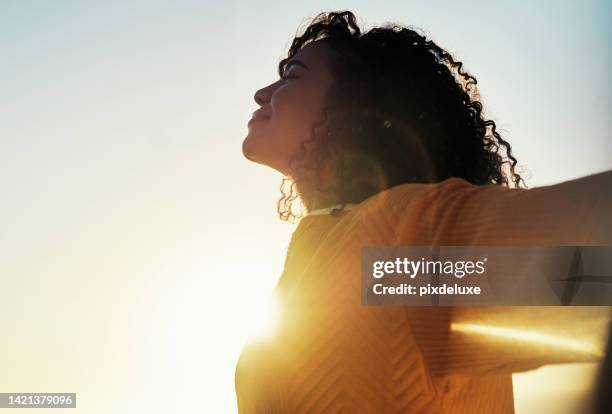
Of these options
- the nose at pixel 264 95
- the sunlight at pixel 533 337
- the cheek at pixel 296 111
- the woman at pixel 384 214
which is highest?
the nose at pixel 264 95

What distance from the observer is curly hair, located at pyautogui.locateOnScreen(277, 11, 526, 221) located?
625 millimetres

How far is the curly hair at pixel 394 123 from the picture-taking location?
63 centimetres

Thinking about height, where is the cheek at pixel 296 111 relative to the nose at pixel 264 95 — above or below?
below

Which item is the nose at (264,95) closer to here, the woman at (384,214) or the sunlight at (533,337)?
the woman at (384,214)

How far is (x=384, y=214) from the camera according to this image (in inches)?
16.6

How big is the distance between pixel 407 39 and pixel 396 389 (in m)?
0.49

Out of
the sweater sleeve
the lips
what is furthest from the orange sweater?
the lips

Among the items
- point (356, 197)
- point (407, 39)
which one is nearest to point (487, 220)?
point (356, 197)

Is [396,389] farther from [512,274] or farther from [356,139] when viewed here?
[356,139]

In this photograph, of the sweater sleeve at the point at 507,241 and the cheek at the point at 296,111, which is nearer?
the sweater sleeve at the point at 507,241

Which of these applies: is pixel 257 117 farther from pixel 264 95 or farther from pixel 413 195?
pixel 413 195

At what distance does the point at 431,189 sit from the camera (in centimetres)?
37

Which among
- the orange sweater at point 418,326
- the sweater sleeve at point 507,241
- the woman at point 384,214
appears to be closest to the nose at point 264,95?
the woman at point 384,214

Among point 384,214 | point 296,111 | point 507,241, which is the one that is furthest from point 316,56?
point 507,241
